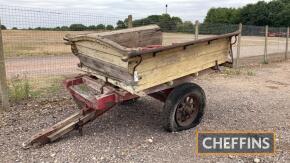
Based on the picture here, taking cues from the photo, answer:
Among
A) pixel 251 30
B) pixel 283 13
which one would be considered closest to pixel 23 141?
pixel 251 30

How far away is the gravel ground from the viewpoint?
12.9 feet

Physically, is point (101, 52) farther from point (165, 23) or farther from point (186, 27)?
point (186, 27)

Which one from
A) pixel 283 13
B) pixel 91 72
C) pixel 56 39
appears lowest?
pixel 91 72

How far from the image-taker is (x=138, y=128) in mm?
4875

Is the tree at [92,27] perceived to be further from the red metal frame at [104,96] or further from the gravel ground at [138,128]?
the red metal frame at [104,96]

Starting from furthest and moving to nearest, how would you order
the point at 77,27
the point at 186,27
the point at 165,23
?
1. the point at 186,27
2. the point at 165,23
3. the point at 77,27

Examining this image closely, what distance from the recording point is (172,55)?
428 cm

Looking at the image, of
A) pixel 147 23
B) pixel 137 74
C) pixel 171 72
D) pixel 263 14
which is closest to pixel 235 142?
pixel 171 72

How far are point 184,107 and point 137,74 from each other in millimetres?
1155

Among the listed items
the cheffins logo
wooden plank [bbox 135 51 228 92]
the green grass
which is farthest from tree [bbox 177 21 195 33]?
the cheffins logo

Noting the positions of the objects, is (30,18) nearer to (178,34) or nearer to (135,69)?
(135,69)

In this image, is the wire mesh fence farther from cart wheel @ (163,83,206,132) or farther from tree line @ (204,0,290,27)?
tree line @ (204,0,290,27)

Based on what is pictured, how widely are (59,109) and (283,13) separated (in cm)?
5176

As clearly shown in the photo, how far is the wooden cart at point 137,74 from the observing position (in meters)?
3.96
